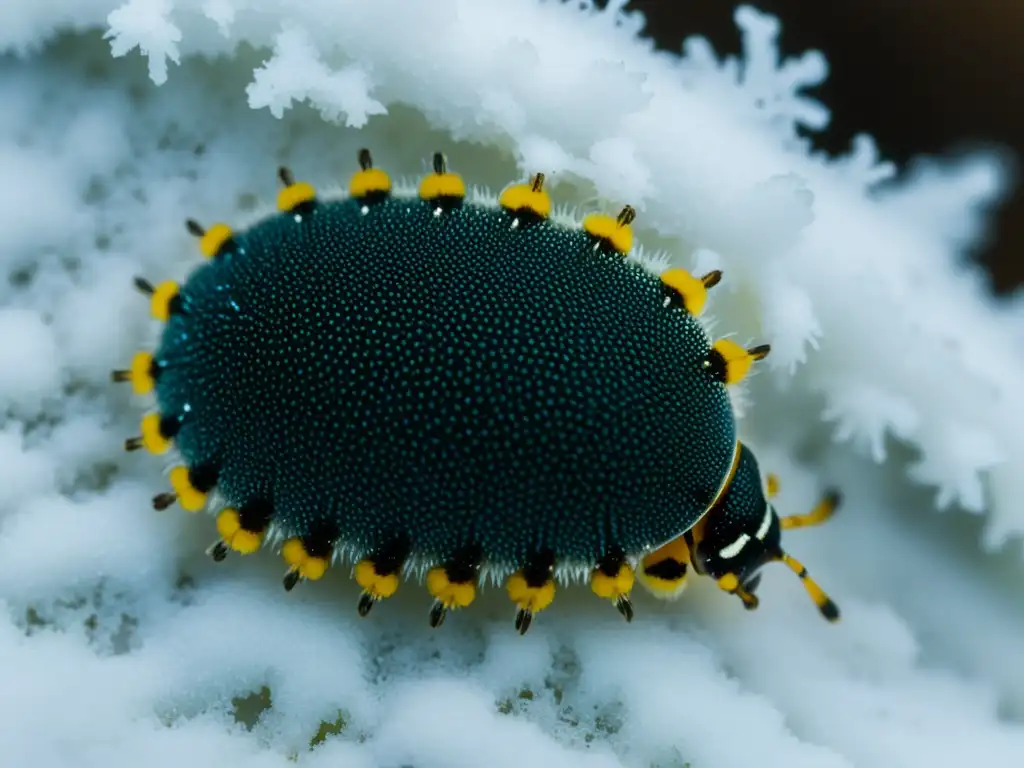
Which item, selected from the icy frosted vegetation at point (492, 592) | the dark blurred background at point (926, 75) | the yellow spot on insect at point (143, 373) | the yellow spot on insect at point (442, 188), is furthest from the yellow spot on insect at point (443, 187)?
the dark blurred background at point (926, 75)

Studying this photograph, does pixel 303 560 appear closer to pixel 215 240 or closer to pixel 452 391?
pixel 452 391

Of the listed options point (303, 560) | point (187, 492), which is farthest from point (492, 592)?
point (187, 492)

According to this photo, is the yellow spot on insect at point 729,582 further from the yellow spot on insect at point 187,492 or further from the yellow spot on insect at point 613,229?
the yellow spot on insect at point 187,492

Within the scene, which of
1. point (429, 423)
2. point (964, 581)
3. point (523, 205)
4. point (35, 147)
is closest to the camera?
point (429, 423)

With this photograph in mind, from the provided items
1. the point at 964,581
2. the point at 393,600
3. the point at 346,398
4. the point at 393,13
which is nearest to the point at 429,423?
the point at 346,398

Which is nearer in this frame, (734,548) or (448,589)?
(448,589)

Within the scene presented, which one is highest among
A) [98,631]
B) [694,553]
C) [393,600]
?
[694,553]

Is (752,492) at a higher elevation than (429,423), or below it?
higher

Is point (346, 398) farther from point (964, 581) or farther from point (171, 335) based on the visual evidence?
point (964, 581)
